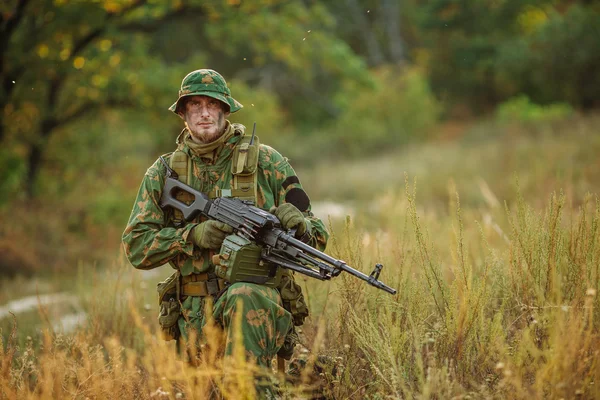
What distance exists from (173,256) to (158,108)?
29.0 ft

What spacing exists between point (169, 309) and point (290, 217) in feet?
2.79

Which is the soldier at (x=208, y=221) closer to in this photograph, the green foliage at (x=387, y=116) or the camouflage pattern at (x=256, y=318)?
the camouflage pattern at (x=256, y=318)

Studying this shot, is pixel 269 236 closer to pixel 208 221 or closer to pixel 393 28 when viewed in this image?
pixel 208 221

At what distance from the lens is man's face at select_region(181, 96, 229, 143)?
12.5 ft

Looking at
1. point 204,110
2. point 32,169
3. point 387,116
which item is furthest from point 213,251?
point 387,116

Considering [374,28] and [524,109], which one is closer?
[524,109]

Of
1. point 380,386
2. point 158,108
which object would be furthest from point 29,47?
point 380,386

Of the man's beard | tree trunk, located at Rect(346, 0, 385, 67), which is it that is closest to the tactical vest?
the man's beard

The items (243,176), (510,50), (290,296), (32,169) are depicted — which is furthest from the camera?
(510,50)

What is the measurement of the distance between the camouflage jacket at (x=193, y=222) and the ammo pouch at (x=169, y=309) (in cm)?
10

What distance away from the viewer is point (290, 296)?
3660 mm

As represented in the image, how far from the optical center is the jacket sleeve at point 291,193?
377 cm

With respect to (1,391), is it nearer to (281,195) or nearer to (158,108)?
(281,195)

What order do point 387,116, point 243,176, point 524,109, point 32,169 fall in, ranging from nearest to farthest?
point 243,176 → point 32,169 → point 387,116 → point 524,109
